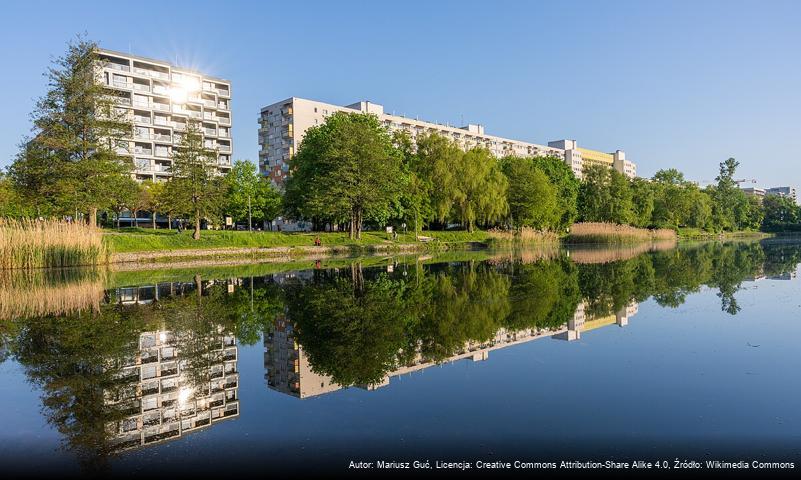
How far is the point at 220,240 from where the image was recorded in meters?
40.0

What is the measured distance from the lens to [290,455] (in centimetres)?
475

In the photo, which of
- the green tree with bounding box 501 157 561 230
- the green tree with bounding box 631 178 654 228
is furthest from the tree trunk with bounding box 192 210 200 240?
the green tree with bounding box 631 178 654 228

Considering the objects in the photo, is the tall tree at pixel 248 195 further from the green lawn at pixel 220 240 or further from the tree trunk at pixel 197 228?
the tree trunk at pixel 197 228

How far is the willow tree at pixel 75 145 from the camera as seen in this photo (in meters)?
34.6

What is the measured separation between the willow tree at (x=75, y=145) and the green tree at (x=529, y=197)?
4747cm

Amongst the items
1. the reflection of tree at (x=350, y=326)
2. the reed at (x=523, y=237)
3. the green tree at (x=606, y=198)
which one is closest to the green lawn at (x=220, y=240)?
the reed at (x=523, y=237)

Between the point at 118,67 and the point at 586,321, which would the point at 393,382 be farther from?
the point at 118,67

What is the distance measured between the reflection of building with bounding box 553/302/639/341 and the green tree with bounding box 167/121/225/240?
36109 millimetres

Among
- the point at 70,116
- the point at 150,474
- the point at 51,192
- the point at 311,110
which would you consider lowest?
the point at 150,474

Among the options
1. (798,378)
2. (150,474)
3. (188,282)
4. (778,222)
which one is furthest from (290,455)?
(778,222)

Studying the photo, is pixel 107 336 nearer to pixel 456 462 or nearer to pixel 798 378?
pixel 456 462

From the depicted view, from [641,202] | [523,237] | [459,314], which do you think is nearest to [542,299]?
[459,314]

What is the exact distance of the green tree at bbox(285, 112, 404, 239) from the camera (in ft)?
153

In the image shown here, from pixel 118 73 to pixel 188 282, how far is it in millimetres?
70091
